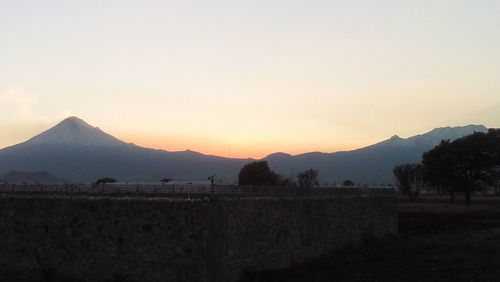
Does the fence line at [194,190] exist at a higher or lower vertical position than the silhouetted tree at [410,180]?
lower

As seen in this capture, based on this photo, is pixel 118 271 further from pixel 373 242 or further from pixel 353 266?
pixel 373 242

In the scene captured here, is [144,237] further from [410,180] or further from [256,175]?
[410,180]

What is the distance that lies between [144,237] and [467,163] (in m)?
65.8

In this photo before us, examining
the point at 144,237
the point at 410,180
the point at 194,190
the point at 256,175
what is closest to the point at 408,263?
the point at 194,190

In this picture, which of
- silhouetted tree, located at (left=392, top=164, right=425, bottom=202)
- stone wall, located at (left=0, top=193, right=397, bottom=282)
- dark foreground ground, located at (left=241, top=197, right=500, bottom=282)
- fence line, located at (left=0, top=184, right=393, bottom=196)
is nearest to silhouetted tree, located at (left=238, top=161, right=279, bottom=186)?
silhouetted tree, located at (left=392, top=164, right=425, bottom=202)

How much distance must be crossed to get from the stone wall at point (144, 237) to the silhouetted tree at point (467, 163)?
59774 millimetres

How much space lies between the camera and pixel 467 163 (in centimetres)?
7406

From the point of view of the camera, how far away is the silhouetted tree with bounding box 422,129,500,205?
7312 cm

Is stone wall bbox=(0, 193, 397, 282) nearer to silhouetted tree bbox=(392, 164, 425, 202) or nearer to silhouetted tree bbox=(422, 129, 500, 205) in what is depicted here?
silhouetted tree bbox=(422, 129, 500, 205)

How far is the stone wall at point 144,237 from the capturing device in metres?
15.5

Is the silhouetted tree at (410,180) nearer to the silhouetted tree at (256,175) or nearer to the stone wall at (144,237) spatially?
the silhouetted tree at (256,175)

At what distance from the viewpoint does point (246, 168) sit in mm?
86688

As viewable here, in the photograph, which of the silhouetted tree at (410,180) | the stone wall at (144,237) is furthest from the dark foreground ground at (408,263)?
the silhouetted tree at (410,180)

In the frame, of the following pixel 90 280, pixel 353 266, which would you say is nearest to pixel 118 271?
pixel 90 280
